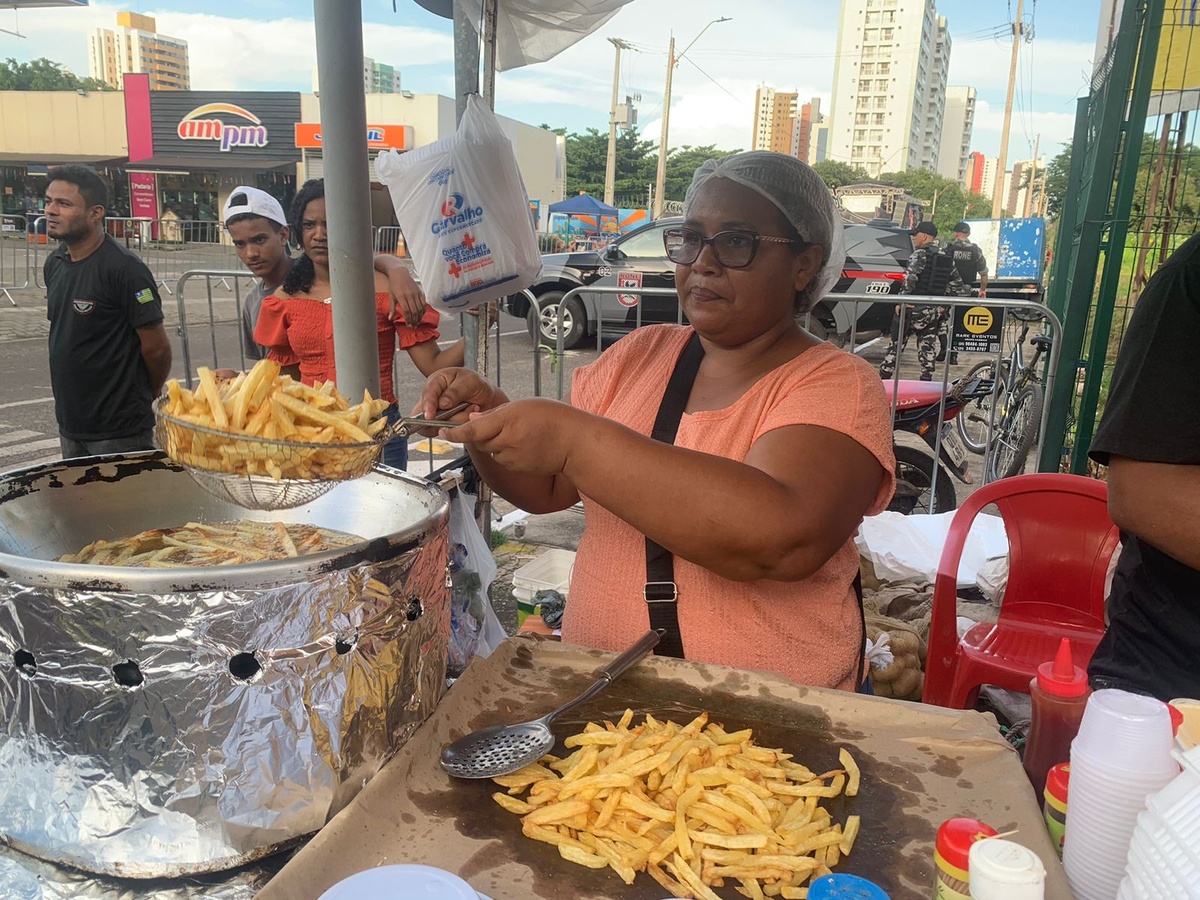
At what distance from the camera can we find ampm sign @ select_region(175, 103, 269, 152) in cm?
3244

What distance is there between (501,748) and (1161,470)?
144 centimetres

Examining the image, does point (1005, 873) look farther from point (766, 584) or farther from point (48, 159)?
point (48, 159)

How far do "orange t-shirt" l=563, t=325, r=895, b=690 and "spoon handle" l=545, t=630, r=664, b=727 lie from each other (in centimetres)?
14

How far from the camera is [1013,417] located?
696cm

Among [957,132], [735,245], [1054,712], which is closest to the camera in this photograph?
[1054,712]

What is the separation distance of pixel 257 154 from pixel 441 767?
119 ft

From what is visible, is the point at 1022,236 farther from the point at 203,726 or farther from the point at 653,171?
the point at 653,171

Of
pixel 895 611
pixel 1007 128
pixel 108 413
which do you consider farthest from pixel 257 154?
pixel 1007 128

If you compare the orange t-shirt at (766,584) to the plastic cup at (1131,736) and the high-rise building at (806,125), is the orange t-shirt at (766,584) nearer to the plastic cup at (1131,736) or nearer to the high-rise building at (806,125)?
the plastic cup at (1131,736)

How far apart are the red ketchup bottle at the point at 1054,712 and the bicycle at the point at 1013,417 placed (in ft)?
14.3

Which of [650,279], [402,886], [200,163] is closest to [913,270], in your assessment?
[650,279]

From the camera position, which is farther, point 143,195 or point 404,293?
point 143,195

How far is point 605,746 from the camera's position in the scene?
4.83ft

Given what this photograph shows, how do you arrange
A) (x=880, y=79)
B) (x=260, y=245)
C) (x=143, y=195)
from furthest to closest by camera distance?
(x=880, y=79) < (x=143, y=195) < (x=260, y=245)
